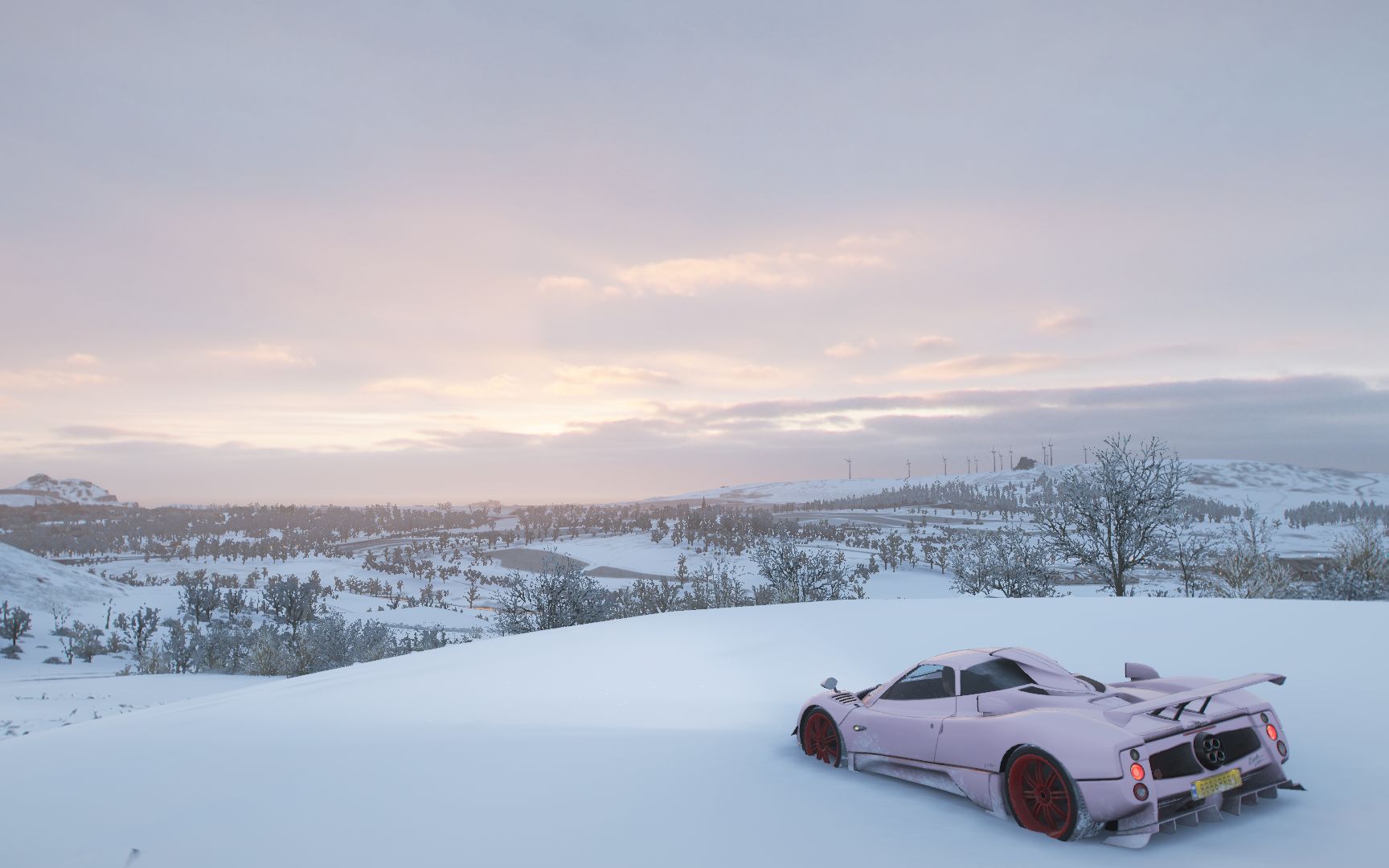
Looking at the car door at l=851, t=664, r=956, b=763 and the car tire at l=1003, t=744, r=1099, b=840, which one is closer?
the car tire at l=1003, t=744, r=1099, b=840

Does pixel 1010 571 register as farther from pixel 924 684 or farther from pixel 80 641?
pixel 80 641

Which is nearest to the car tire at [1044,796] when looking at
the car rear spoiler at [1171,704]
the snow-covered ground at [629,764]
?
the snow-covered ground at [629,764]

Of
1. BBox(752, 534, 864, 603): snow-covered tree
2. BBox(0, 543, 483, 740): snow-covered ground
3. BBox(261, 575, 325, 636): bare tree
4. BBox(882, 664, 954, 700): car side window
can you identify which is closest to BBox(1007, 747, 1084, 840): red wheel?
BBox(882, 664, 954, 700): car side window

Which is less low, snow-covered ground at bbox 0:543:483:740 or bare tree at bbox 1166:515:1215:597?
bare tree at bbox 1166:515:1215:597

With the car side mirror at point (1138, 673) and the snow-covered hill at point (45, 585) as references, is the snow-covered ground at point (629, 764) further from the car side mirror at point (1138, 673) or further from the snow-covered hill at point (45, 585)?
the snow-covered hill at point (45, 585)

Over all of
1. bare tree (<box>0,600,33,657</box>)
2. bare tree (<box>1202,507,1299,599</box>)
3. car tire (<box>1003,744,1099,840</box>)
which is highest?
car tire (<box>1003,744,1099,840</box>)

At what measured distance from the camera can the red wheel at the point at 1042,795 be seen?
16.2 ft

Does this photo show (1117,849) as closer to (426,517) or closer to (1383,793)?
(1383,793)

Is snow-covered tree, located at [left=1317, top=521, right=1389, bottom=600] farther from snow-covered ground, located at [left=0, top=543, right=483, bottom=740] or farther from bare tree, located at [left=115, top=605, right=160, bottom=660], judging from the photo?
bare tree, located at [left=115, top=605, right=160, bottom=660]

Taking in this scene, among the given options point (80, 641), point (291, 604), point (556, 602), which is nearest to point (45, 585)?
point (80, 641)

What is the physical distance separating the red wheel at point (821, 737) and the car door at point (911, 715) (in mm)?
317

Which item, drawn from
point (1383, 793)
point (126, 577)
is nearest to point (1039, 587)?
point (1383, 793)

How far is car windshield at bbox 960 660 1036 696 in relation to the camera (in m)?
6.11

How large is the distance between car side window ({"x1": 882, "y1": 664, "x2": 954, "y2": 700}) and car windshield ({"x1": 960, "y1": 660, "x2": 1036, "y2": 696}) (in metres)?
0.12
